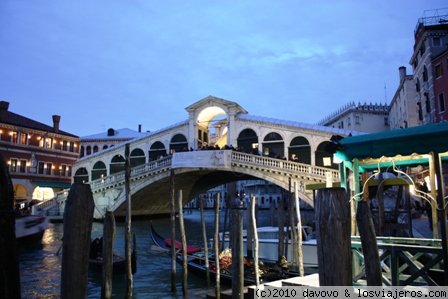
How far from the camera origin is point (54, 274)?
30.4 feet

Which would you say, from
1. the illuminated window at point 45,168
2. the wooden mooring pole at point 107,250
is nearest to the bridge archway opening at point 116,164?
the illuminated window at point 45,168

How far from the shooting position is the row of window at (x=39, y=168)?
24197mm

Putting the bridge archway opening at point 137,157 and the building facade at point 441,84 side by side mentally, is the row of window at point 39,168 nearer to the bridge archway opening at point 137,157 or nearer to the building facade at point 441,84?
the bridge archway opening at point 137,157

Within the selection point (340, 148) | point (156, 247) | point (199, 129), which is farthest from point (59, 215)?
point (340, 148)

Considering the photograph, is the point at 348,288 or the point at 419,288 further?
the point at 419,288

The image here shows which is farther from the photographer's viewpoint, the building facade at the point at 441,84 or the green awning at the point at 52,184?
the green awning at the point at 52,184

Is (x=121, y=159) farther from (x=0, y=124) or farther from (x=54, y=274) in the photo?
(x=54, y=274)

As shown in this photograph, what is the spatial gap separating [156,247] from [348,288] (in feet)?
34.7

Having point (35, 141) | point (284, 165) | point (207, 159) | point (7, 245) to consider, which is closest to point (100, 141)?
point (35, 141)

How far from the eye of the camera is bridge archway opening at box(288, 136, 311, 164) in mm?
21266

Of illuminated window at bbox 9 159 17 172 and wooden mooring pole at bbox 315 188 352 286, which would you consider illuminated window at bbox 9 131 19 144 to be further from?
wooden mooring pole at bbox 315 188 352 286

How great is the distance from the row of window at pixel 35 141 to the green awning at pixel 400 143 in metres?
24.3

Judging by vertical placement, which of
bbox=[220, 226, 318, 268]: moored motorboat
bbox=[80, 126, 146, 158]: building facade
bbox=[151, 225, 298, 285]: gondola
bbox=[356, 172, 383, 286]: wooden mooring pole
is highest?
bbox=[80, 126, 146, 158]: building facade

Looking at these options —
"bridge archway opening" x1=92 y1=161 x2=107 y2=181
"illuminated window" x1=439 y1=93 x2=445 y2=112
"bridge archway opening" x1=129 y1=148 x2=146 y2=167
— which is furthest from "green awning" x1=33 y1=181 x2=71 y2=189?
"illuminated window" x1=439 y1=93 x2=445 y2=112
